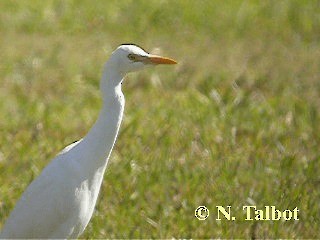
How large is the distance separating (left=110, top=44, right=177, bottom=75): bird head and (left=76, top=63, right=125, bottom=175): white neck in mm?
45

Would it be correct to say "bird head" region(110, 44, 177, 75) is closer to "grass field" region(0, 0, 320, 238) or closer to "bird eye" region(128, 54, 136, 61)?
"bird eye" region(128, 54, 136, 61)

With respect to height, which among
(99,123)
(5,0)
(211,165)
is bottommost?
(5,0)

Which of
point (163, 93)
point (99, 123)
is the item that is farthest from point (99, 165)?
point (163, 93)

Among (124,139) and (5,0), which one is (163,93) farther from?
(5,0)

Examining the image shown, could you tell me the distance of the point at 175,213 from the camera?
235 inches

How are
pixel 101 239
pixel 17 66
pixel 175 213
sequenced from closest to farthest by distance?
1. pixel 101 239
2. pixel 175 213
3. pixel 17 66

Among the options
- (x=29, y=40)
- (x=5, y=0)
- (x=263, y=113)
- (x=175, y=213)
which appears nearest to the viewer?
(x=175, y=213)

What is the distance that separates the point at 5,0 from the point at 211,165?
5611mm

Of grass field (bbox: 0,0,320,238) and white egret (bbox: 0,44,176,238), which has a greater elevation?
white egret (bbox: 0,44,176,238)

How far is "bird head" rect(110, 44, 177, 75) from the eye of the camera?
190 inches
